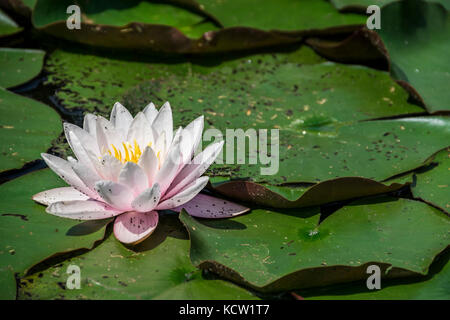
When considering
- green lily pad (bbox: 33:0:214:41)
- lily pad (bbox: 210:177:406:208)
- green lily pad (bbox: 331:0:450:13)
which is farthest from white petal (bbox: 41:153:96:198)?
green lily pad (bbox: 331:0:450:13)

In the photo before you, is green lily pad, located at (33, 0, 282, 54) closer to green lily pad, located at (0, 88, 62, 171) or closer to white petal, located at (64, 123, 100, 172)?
green lily pad, located at (0, 88, 62, 171)

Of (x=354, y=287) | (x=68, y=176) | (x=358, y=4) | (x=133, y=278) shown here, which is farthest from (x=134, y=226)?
(x=358, y=4)

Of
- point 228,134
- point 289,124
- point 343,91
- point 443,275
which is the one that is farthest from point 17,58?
point 443,275

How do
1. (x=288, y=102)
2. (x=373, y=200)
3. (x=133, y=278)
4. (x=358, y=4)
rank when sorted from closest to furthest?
(x=133, y=278) → (x=373, y=200) → (x=288, y=102) → (x=358, y=4)

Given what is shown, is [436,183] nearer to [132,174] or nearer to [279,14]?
[132,174]

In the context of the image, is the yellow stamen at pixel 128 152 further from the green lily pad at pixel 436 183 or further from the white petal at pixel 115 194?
the green lily pad at pixel 436 183
